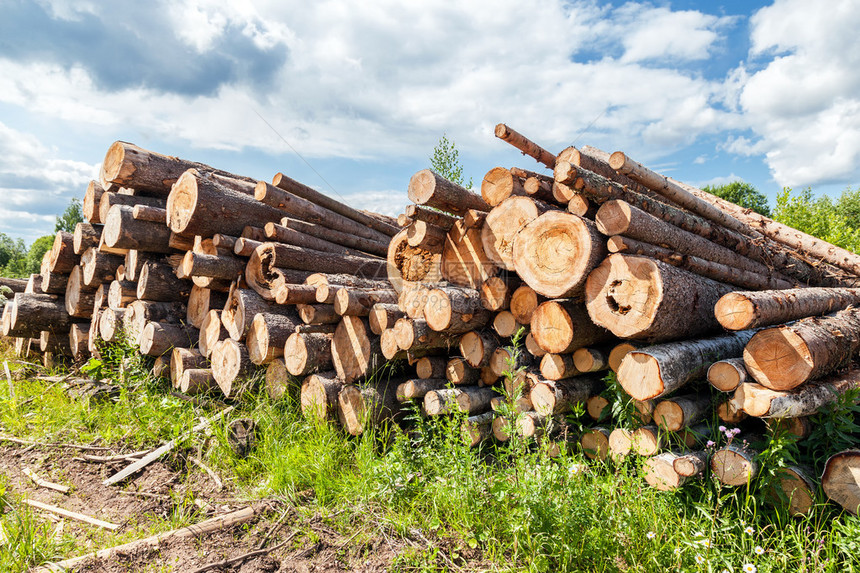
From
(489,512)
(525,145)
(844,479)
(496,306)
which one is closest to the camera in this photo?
(844,479)

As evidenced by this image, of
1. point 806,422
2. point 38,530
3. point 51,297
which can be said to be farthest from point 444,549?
point 51,297

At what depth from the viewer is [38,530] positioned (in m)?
3.07

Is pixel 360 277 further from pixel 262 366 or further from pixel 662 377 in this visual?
pixel 662 377

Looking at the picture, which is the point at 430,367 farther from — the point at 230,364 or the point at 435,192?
the point at 230,364

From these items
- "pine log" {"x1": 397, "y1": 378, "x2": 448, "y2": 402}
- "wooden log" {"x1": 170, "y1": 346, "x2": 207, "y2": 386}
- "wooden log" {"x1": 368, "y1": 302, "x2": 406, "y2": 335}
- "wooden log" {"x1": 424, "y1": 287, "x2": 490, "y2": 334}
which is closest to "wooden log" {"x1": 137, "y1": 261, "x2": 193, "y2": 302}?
"wooden log" {"x1": 170, "y1": 346, "x2": 207, "y2": 386}

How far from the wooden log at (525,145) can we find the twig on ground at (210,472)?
353 centimetres

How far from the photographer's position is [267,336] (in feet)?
14.0

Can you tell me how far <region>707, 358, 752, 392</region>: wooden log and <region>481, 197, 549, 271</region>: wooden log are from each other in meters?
1.45

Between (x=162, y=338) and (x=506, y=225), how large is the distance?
3.70 metres

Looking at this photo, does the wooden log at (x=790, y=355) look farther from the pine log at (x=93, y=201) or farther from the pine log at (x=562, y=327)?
the pine log at (x=93, y=201)

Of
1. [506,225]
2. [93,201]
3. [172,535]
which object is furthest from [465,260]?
[93,201]

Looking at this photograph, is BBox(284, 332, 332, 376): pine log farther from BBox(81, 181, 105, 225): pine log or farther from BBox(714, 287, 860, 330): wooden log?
BBox(81, 181, 105, 225): pine log

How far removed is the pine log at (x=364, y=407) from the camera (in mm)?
3951

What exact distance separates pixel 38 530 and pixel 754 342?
4555 millimetres
